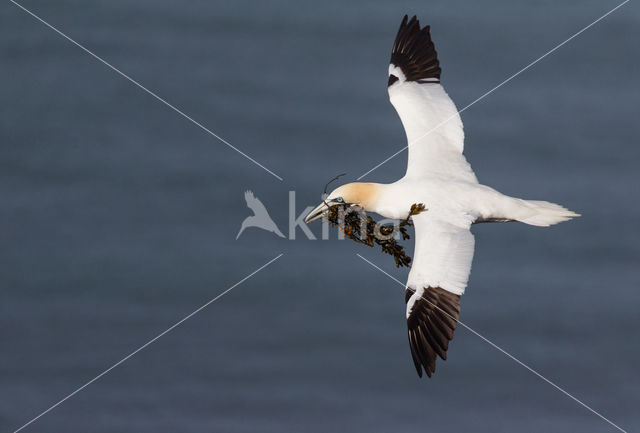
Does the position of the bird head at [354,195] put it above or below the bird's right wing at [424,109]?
below

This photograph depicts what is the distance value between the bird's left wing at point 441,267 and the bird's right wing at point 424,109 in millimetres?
901

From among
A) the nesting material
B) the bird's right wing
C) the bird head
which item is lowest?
the nesting material

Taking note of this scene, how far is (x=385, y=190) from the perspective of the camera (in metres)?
13.1

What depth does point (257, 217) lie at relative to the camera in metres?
21.1

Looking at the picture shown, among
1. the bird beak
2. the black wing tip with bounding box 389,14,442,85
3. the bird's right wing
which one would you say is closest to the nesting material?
the bird beak

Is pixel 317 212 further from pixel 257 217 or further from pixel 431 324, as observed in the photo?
pixel 257 217

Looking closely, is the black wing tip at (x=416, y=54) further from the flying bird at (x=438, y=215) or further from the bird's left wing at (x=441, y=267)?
the bird's left wing at (x=441, y=267)

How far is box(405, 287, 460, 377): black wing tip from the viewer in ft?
41.7

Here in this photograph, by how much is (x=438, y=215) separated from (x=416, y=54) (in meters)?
3.12

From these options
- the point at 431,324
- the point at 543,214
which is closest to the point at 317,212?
the point at 431,324

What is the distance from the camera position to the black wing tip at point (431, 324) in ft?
41.7

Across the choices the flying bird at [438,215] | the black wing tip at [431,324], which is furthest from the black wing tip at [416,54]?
the black wing tip at [431,324]

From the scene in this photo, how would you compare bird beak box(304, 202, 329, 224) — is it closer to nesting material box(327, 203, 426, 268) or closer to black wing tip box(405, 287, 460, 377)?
nesting material box(327, 203, 426, 268)

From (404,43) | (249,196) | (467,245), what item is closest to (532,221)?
(467,245)
